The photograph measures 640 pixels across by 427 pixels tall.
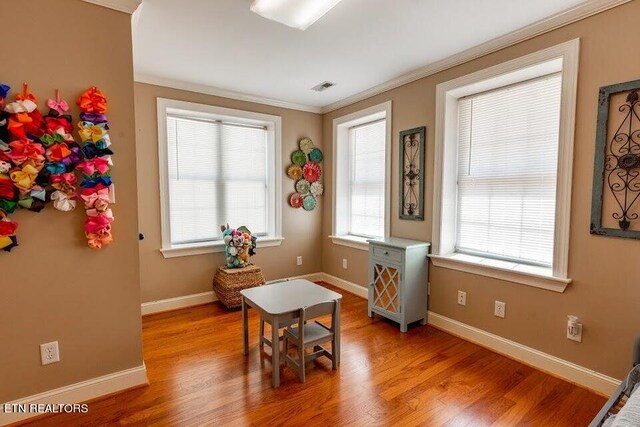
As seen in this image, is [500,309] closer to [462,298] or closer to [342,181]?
[462,298]

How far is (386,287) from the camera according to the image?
3.04 metres

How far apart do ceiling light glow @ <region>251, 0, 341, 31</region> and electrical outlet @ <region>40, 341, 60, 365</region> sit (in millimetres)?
2336

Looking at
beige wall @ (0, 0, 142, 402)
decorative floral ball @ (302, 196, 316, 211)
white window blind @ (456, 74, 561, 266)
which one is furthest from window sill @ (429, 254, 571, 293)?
beige wall @ (0, 0, 142, 402)

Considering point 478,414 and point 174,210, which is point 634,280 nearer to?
point 478,414

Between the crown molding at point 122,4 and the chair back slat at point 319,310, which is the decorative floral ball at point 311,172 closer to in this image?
the chair back slat at point 319,310

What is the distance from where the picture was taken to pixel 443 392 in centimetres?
205

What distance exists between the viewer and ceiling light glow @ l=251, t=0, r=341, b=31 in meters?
1.87

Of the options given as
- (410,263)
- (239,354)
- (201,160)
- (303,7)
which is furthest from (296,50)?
(239,354)

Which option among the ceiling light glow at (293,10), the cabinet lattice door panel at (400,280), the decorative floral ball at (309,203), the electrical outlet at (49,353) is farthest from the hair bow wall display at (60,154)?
the decorative floral ball at (309,203)

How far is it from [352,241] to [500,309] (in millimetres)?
1823

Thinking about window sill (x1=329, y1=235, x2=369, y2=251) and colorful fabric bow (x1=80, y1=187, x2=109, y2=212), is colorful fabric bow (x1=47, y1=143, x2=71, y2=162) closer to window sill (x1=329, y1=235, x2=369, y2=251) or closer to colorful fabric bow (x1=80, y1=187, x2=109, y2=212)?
colorful fabric bow (x1=80, y1=187, x2=109, y2=212)

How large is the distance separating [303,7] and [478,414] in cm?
264

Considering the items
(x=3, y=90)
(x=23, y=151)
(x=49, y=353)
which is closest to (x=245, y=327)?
(x=49, y=353)

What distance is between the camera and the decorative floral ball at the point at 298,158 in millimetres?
4168
